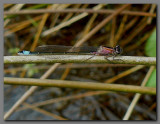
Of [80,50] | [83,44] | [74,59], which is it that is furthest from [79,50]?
[83,44]

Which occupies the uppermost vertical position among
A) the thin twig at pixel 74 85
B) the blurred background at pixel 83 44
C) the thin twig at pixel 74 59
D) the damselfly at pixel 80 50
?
the blurred background at pixel 83 44

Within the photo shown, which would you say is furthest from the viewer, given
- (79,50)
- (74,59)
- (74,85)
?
(79,50)

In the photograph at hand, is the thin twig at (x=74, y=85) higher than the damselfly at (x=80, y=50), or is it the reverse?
the damselfly at (x=80, y=50)

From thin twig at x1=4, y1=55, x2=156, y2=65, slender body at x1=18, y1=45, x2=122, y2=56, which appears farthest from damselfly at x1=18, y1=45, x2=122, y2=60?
thin twig at x1=4, y1=55, x2=156, y2=65

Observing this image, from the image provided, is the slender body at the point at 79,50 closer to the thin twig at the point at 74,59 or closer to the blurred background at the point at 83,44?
the thin twig at the point at 74,59

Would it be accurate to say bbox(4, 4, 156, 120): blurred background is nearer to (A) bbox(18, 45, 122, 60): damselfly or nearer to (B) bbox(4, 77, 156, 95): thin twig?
(A) bbox(18, 45, 122, 60): damselfly

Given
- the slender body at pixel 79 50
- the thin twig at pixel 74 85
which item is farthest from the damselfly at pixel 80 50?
the thin twig at pixel 74 85

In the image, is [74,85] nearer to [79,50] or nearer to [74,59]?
[74,59]

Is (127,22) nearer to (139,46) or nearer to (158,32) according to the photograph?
(139,46)

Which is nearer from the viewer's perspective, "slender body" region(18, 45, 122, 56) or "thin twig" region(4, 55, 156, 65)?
"thin twig" region(4, 55, 156, 65)
